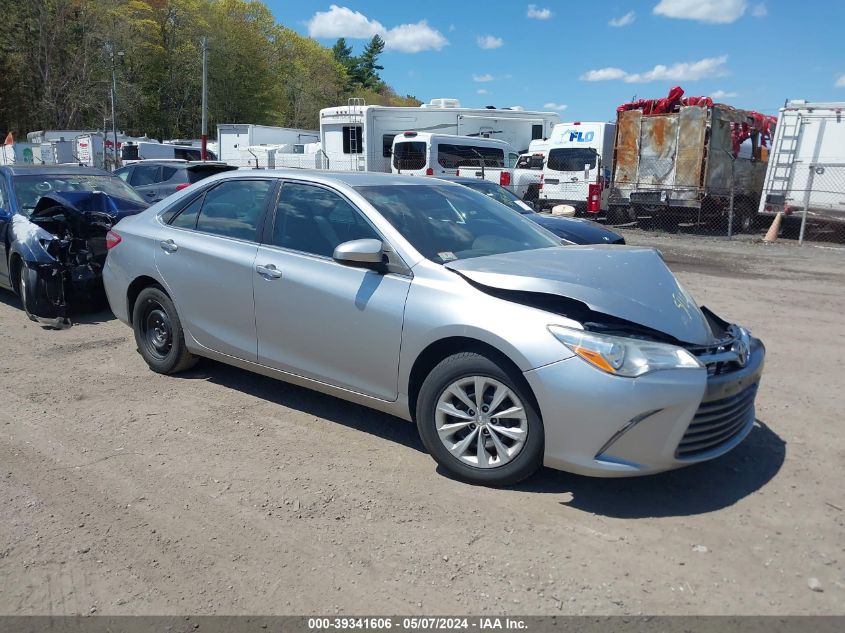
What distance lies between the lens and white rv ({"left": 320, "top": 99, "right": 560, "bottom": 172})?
2017 cm

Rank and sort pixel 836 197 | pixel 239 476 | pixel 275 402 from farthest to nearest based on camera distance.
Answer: pixel 836 197
pixel 275 402
pixel 239 476

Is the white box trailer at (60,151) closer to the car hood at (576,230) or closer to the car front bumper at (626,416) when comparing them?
the car hood at (576,230)

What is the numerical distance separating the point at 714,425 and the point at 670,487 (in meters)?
0.48

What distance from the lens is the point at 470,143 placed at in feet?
60.8

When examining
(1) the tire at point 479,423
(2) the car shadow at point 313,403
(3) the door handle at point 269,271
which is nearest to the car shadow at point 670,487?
(1) the tire at point 479,423

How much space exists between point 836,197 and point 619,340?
15.3 meters

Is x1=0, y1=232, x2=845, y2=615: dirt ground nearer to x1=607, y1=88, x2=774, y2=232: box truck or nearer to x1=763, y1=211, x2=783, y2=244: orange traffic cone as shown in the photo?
x1=763, y1=211, x2=783, y2=244: orange traffic cone

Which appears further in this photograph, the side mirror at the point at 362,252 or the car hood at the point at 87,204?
the car hood at the point at 87,204

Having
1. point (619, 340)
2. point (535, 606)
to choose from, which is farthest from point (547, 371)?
point (535, 606)

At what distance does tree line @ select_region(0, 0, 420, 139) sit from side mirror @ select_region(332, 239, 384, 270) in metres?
42.8

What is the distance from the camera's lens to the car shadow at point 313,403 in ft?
14.9

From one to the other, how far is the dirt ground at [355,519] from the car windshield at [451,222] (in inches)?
50.1

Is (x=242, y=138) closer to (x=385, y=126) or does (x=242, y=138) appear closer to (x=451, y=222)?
(x=385, y=126)

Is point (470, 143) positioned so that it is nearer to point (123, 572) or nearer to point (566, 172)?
point (566, 172)
